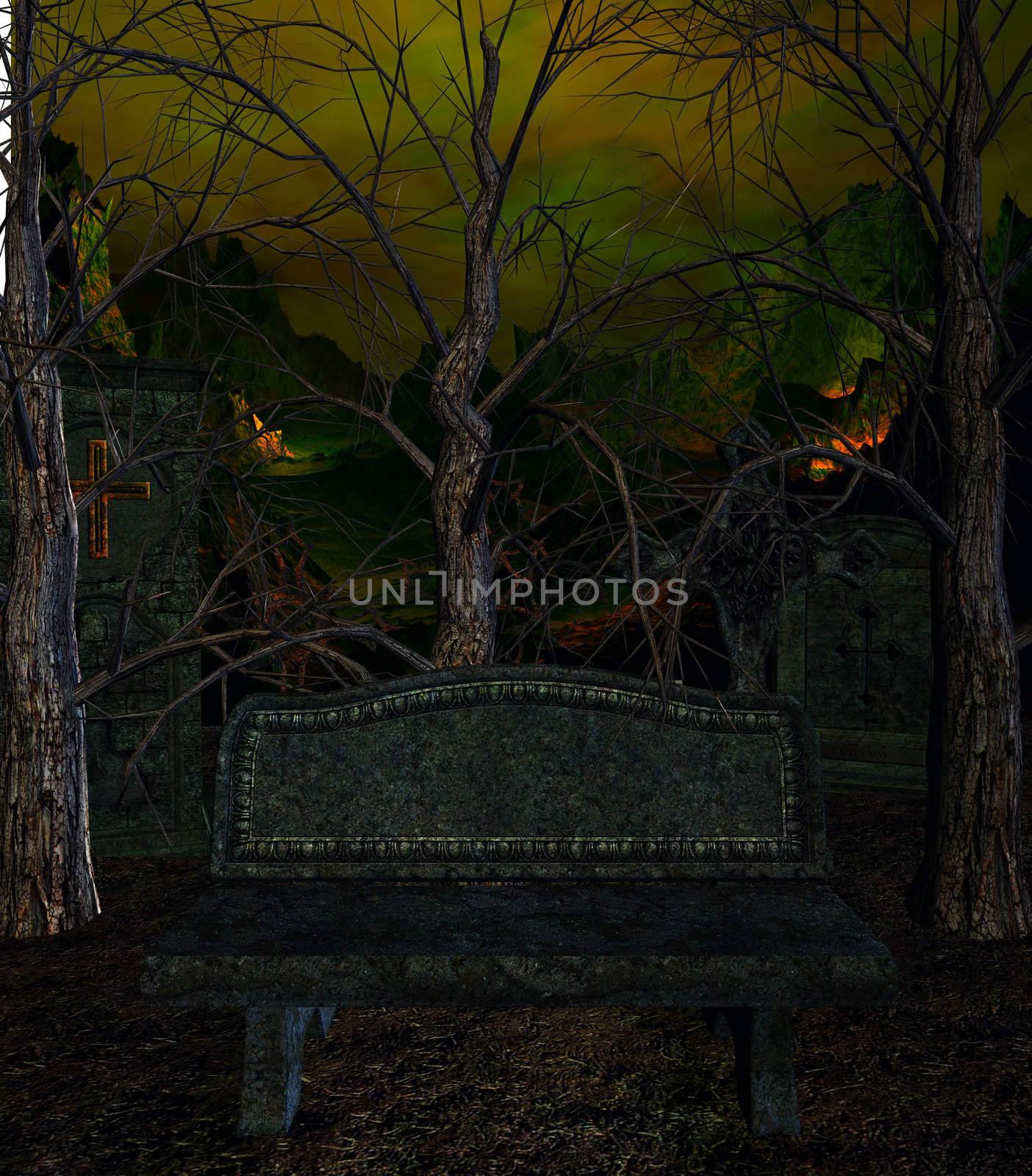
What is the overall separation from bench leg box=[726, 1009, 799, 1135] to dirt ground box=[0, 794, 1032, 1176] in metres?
0.06

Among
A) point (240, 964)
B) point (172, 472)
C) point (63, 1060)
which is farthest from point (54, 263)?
point (240, 964)

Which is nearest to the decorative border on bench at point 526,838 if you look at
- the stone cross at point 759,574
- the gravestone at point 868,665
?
the stone cross at point 759,574

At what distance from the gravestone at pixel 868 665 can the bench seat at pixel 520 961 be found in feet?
20.6

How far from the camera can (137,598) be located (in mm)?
6602

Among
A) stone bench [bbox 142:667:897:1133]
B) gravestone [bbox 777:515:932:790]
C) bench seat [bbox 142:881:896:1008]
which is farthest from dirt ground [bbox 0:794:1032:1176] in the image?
gravestone [bbox 777:515:932:790]

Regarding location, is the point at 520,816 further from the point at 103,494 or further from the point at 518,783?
the point at 103,494

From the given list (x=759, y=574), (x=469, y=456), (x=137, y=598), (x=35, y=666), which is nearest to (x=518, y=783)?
(x=469, y=456)

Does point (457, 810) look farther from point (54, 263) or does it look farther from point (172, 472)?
point (54, 263)

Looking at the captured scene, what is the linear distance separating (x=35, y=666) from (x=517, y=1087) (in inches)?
120

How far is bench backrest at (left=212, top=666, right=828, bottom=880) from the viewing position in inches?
137

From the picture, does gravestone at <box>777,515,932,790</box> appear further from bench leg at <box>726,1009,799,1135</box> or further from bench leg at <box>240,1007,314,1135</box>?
bench leg at <box>240,1007,314,1135</box>

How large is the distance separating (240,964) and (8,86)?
432 cm

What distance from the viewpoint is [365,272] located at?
4539 mm

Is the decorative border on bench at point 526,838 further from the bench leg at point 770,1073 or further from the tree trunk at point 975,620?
the tree trunk at point 975,620
